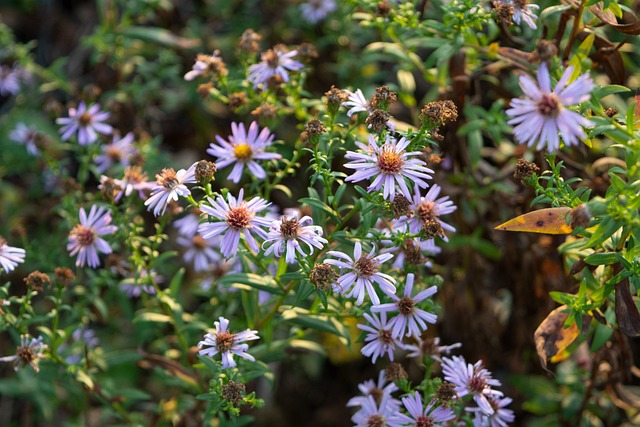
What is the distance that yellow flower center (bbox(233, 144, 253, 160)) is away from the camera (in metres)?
1.94

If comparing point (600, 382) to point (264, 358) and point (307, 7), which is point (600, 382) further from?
point (307, 7)

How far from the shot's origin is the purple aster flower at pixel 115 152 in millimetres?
2457

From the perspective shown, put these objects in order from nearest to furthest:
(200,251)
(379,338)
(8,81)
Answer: (379,338) < (200,251) < (8,81)

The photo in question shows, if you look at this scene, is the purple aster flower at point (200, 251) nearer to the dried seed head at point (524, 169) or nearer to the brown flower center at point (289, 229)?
the brown flower center at point (289, 229)

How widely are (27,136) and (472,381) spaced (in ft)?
6.62

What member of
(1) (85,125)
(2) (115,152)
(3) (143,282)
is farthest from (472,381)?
(1) (85,125)

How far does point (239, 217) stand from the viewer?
5.38ft

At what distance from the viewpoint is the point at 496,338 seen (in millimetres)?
2672

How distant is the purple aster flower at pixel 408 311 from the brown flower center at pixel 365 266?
118 mm

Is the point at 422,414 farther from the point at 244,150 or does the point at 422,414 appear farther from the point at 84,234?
the point at 84,234

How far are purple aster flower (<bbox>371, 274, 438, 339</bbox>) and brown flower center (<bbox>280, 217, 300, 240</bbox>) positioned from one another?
0.30 meters

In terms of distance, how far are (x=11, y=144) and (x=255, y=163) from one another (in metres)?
1.64

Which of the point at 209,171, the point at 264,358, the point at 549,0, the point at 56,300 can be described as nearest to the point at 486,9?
the point at 549,0

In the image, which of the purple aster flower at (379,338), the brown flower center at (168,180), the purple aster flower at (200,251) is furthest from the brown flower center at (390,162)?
the purple aster flower at (200,251)
